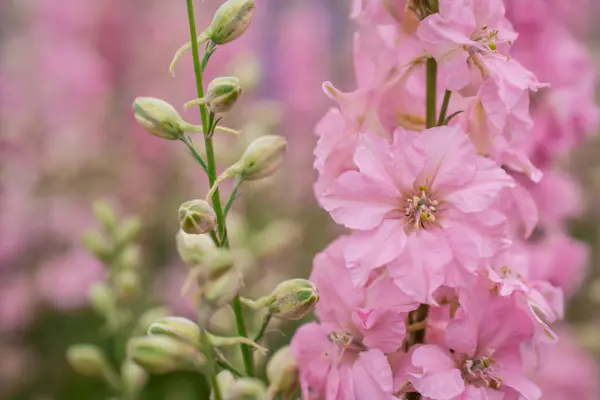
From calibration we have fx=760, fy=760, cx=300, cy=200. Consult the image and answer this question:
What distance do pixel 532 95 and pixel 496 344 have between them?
1.10 ft

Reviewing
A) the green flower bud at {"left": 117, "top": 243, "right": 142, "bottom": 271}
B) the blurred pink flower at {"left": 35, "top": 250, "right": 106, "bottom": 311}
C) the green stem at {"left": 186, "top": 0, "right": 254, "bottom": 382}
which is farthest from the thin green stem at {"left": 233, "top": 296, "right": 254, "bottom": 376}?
the blurred pink flower at {"left": 35, "top": 250, "right": 106, "bottom": 311}

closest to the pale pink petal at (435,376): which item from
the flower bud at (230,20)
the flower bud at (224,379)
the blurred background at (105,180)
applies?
the flower bud at (224,379)

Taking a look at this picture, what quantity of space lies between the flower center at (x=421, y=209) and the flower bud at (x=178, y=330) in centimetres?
14

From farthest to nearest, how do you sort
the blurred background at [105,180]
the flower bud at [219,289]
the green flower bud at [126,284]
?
the blurred background at [105,180], the green flower bud at [126,284], the flower bud at [219,289]

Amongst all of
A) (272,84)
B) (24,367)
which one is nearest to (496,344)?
(24,367)

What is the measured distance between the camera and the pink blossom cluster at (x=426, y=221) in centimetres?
42

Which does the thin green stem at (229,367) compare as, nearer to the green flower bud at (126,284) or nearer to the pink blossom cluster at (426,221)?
the pink blossom cluster at (426,221)

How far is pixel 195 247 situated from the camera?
421 millimetres

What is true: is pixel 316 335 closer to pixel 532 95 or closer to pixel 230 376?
pixel 230 376

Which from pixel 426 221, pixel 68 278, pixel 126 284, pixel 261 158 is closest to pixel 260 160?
pixel 261 158

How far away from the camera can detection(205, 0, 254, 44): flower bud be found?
1.43 ft

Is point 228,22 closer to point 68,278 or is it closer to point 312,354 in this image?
point 312,354

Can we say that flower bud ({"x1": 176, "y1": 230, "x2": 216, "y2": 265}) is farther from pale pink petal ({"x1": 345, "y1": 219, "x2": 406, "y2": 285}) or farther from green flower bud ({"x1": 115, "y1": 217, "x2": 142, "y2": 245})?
green flower bud ({"x1": 115, "y1": 217, "x2": 142, "y2": 245})

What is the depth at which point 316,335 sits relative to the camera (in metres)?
0.47
